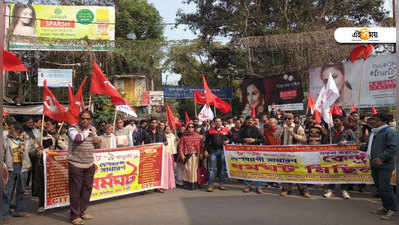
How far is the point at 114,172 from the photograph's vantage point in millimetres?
7285

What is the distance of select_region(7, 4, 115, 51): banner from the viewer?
755 inches

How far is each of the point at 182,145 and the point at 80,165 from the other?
3.24 meters

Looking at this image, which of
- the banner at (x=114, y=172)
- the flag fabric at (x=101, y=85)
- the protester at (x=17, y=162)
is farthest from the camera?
the flag fabric at (x=101, y=85)

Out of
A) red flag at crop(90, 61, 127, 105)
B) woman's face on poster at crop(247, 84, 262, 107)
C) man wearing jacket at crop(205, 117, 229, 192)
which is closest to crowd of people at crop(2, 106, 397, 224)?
man wearing jacket at crop(205, 117, 229, 192)

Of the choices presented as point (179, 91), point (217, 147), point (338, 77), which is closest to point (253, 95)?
point (179, 91)

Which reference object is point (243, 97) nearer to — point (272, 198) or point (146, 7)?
point (272, 198)

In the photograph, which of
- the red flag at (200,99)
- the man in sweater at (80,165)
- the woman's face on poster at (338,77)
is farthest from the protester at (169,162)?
the woman's face on poster at (338,77)

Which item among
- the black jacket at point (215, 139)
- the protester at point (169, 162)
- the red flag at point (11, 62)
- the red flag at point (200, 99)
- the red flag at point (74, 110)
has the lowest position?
the protester at point (169, 162)

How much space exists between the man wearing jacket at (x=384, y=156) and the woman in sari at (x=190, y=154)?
13.2 feet

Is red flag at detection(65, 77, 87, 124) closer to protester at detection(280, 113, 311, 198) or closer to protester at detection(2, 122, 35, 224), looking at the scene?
protester at detection(2, 122, 35, 224)

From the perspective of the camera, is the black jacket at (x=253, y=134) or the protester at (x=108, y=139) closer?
the protester at (x=108, y=139)

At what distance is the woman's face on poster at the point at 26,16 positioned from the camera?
1962 centimetres

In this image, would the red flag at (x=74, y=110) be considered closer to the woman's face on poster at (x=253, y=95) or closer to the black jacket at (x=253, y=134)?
the black jacket at (x=253, y=134)

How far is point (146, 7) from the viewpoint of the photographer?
32.5m
